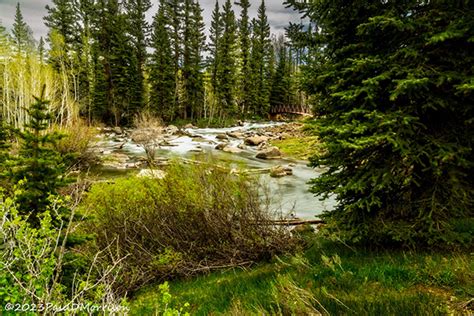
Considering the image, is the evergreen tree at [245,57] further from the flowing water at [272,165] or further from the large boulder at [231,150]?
the large boulder at [231,150]

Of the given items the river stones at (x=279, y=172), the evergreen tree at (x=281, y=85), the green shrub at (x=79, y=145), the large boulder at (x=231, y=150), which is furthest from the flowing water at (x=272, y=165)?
the evergreen tree at (x=281, y=85)

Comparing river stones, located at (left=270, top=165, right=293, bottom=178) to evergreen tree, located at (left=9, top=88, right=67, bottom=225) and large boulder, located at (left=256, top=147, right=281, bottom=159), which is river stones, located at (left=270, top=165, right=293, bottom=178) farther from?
evergreen tree, located at (left=9, top=88, right=67, bottom=225)

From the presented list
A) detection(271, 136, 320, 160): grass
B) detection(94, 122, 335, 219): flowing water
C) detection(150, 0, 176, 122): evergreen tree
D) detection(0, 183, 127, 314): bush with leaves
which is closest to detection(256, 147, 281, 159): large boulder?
detection(94, 122, 335, 219): flowing water

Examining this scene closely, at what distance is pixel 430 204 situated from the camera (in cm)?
441

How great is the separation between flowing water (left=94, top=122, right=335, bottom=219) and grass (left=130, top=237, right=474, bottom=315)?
2054mm

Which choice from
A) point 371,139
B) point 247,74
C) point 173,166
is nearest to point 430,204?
point 371,139

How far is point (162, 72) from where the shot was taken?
43094mm

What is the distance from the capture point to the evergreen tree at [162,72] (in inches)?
1689

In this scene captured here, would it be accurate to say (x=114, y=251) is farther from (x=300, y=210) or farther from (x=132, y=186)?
(x=300, y=210)

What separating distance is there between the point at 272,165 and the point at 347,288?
637 inches

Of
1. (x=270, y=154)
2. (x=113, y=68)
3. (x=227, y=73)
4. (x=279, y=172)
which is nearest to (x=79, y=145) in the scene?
(x=279, y=172)

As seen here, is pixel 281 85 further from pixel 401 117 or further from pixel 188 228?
pixel 401 117

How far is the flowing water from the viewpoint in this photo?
38.0 feet

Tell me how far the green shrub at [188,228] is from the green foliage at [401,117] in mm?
1804
